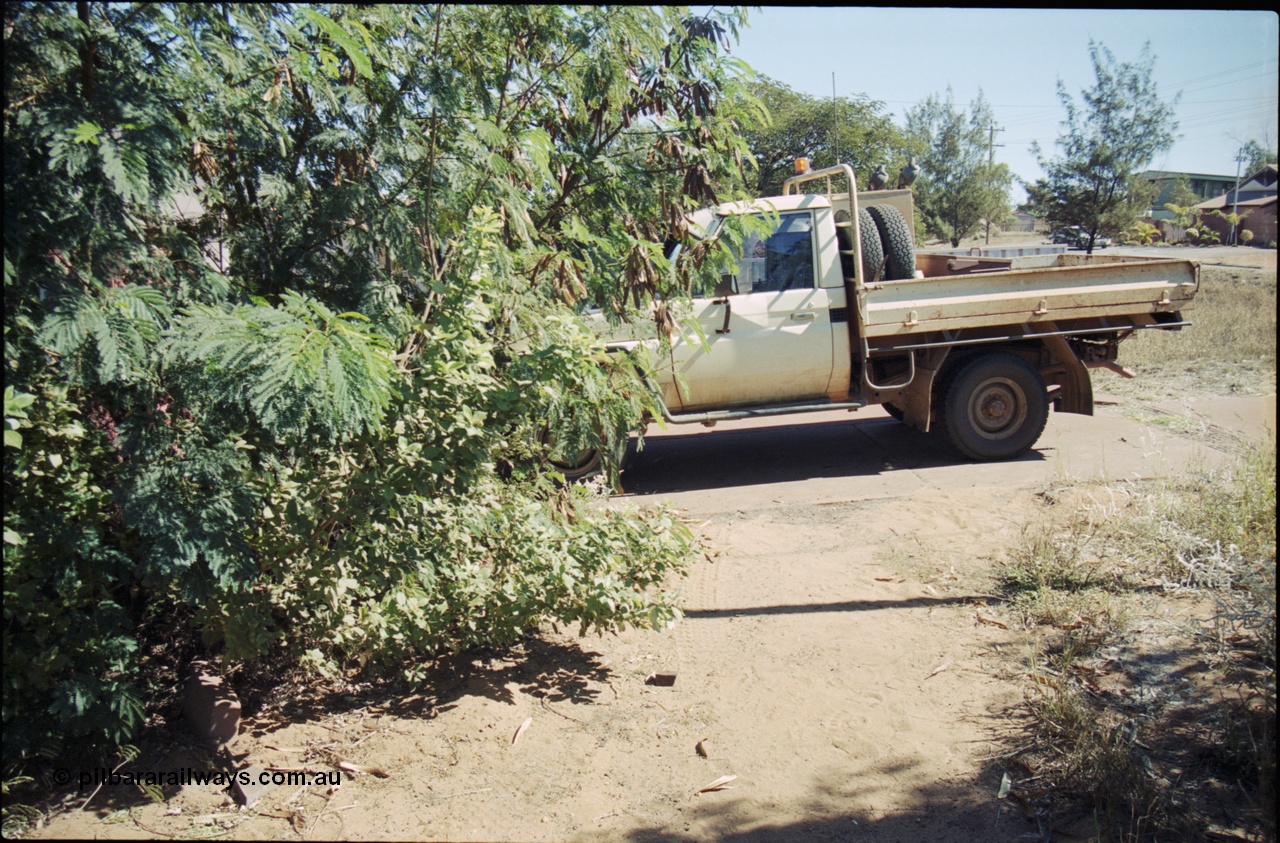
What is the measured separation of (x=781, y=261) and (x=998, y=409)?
225 cm

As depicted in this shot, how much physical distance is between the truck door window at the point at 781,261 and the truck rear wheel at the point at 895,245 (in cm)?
77

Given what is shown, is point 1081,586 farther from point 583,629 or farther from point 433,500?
point 433,500

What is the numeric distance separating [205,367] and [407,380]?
2.41 feet

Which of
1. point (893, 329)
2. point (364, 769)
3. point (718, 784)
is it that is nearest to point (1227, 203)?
point (893, 329)

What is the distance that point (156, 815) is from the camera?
10.3ft

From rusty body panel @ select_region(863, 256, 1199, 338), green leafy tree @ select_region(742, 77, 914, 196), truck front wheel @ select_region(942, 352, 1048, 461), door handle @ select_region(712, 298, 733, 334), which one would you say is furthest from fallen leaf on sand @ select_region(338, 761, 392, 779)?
green leafy tree @ select_region(742, 77, 914, 196)

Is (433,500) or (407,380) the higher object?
(407,380)

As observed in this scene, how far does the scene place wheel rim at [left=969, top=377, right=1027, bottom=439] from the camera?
767 centimetres

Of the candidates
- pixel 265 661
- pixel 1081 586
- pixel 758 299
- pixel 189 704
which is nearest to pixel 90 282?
pixel 189 704

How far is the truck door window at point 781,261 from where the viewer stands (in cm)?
735

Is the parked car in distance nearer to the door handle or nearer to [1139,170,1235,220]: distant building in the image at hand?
[1139,170,1235,220]: distant building

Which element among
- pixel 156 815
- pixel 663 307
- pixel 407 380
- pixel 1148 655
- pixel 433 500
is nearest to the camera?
pixel 156 815

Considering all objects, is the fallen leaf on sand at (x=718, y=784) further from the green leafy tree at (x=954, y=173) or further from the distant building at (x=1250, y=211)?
the distant building at (x=1250, y=211)

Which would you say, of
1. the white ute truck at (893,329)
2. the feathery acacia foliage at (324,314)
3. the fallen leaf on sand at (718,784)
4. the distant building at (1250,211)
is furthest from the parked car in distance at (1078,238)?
the fallen leaf on sand at (718,784)
